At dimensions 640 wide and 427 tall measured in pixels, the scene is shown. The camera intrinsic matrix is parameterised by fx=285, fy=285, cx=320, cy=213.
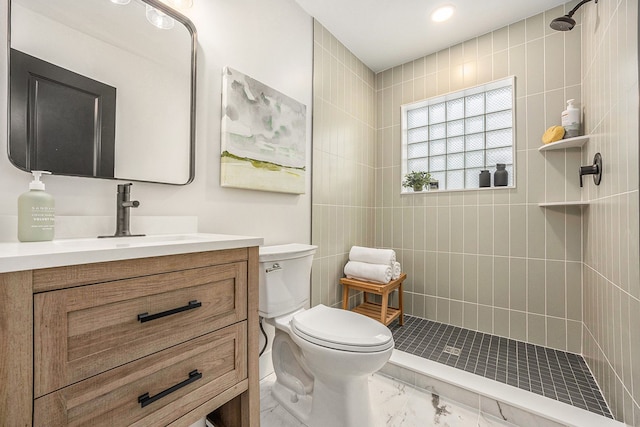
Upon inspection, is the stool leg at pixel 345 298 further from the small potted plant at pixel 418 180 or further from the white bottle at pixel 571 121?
the white bottle at pixel 571 121

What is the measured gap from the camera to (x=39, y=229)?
0.83 m

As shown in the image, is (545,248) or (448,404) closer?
(448,404)

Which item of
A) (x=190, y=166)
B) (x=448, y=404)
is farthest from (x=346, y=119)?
(x=448, y=404)

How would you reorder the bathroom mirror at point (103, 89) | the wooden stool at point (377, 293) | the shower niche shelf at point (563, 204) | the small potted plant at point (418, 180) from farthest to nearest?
the small potted plant at point (418, 180)
the wooden stool at point (377, 293)
the shower niche shelf at point (563, 204)
the bathroom mirror at point (103, 89)

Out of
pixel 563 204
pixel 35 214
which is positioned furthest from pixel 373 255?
pixel 35 214

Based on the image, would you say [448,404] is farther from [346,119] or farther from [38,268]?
[346,119]

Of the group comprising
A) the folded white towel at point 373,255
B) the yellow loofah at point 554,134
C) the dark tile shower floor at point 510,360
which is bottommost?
the dark tile shower floor at point 510,360

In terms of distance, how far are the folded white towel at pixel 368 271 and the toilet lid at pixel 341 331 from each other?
70 centimetres

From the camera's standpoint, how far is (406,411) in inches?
55.4

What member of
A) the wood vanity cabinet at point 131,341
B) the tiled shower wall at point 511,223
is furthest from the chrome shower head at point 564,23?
the wood vanity cabinet at point 131,341

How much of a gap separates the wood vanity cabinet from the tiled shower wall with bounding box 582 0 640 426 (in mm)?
1403

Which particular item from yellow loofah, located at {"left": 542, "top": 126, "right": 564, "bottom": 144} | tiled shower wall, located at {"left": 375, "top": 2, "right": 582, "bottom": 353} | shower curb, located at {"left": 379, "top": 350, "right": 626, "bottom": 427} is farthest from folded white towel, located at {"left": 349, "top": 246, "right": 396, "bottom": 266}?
yellow loofah, located at {"left": 542, "top": 126, "right": 564, "bottom": 144}

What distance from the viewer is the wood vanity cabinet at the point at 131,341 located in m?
0.55

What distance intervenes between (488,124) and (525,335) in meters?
1.61
